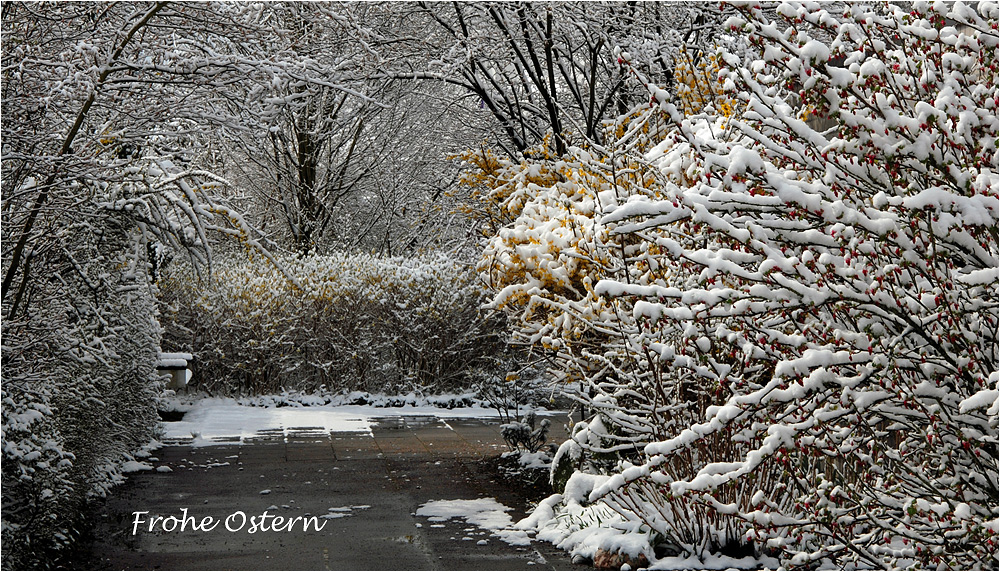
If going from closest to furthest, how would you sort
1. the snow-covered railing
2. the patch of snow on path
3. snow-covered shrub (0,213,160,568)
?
snow-covered shrub (0,213,160,568) → the patch of snow on path → the snow-covered railing

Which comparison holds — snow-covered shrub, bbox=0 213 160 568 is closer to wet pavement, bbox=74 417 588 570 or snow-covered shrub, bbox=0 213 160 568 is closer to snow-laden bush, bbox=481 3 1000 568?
wet pavement, bbox=74 417 588 570

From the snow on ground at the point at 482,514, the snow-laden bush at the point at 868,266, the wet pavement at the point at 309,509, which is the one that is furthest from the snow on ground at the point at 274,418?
the snow-laden bush at the point at 868,266

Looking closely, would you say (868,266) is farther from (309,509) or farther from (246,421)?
(246,421)

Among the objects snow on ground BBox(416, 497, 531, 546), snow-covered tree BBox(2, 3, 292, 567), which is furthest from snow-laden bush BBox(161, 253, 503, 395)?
snow on ground BBox(416, 497, 531, 546)

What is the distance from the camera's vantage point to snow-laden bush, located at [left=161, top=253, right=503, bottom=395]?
1381 cm

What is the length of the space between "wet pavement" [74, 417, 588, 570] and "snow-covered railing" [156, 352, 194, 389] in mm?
2215

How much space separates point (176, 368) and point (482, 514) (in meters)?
6.65

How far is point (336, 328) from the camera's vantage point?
14352 millimetres

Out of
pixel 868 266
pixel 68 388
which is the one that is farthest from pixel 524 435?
pixel 868 266

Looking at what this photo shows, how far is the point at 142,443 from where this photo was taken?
9172 mm

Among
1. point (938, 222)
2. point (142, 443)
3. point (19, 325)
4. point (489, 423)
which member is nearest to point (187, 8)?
point (19, 325)

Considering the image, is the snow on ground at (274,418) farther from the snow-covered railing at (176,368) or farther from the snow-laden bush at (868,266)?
the snow-laden bush at (868,266)

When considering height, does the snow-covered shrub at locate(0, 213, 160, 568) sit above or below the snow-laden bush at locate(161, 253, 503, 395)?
above

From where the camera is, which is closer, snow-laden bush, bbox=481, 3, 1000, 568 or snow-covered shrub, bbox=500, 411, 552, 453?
snow-laden bush, bbox=481, 3, 1000, 568
